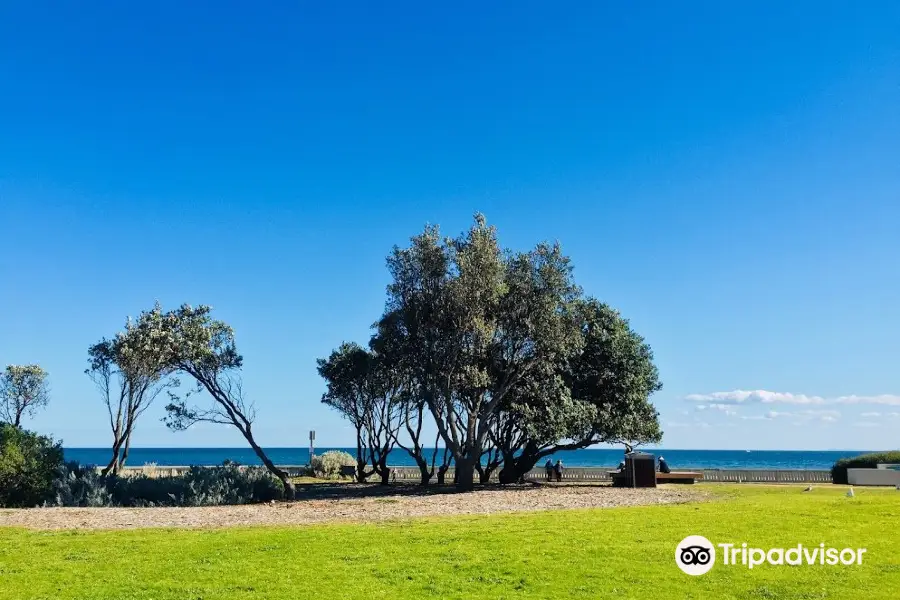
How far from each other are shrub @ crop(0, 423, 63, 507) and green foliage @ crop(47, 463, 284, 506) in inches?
19.2

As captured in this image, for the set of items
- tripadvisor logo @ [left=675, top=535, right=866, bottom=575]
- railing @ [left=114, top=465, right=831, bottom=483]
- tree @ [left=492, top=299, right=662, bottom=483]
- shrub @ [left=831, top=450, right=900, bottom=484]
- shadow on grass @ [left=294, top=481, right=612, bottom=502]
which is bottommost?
railing @ [left=114, top=465, right=831, bottom=483]

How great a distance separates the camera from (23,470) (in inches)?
931

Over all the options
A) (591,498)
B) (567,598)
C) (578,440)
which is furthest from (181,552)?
(578,440)

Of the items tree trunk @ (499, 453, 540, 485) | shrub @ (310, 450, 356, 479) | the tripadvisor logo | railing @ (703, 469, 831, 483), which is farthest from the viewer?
shrub @ (310, 450, 356, 479)

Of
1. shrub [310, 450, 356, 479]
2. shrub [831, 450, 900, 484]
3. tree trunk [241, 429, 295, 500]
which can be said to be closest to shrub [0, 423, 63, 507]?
tree trunk [241, 429, 295, 500]

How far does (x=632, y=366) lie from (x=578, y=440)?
13.8 feet

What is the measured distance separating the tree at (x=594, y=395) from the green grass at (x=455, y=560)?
14762 millimetres

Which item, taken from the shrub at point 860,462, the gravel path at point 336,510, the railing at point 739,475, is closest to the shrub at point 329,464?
the railing at point 739,475

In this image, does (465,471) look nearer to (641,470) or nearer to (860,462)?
(641,470)

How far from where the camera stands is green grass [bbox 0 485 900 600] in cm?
936

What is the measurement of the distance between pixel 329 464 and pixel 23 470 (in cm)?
2277

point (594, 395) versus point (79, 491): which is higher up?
point (594, 395)

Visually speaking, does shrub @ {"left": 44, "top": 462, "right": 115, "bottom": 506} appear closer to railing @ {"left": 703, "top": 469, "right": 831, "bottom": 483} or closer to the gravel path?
the gravel path

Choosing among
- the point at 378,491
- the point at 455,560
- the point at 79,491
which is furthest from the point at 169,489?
the point at 455,560
